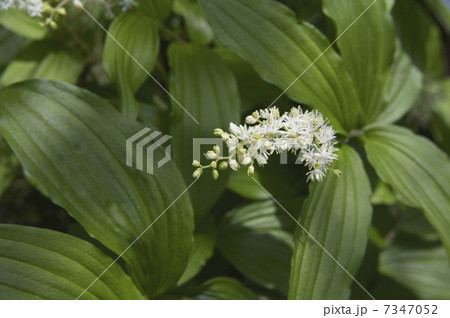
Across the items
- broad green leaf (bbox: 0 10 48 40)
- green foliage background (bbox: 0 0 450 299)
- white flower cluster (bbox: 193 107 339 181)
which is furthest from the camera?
broad green leaf (bbox: 0 10 48 40)

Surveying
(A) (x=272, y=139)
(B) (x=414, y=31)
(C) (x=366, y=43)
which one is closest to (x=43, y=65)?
(A) (x=272, y=139)

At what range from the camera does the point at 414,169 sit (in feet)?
3.29

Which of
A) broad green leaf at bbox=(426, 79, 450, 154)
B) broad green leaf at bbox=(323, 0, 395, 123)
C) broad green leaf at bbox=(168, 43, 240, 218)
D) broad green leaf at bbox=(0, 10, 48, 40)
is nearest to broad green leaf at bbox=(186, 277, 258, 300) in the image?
broad green leaf at bbox=(168, 43, 240, 218)

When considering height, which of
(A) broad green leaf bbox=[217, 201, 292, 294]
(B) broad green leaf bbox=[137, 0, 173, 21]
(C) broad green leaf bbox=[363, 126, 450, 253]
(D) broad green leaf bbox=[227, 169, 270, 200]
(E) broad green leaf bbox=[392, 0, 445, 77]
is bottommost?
(A) broad green leaf bbox=[217, 201, 292, 294]

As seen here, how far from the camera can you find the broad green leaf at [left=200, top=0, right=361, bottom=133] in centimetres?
91

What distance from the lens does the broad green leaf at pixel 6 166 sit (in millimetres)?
1143

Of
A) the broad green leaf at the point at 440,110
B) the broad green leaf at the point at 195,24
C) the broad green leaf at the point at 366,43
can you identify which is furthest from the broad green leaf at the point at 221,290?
the broad green leaf at the point at 440,110

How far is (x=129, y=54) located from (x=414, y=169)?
0.74 meters

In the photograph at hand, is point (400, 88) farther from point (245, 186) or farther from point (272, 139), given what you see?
point (272, 139)

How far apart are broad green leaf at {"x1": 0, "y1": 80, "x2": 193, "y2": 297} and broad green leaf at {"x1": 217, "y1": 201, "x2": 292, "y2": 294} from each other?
316 mm

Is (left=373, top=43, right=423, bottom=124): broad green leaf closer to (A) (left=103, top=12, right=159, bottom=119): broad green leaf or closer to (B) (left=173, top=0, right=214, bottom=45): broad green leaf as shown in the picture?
(B) (left=173, top=0, right=214, bottom=45): broad green leaf

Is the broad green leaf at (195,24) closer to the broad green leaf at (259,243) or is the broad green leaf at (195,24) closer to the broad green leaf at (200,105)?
the broad green leaf at (200,105)

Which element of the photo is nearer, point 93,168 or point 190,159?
point 93,168

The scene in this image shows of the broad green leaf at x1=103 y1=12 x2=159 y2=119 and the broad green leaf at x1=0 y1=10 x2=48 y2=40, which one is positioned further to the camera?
the broad green leaf at x1=0 y1=10 x2=48 y2=40
